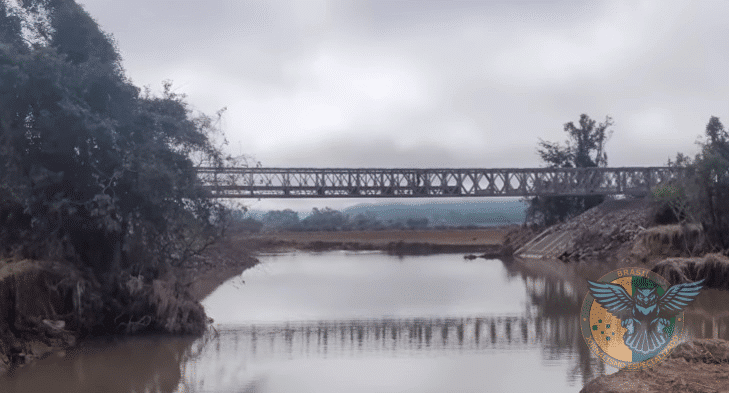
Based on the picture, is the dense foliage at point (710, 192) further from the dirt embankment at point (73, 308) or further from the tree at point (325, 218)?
the tree at point (325, 218)

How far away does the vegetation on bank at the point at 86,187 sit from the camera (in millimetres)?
14648

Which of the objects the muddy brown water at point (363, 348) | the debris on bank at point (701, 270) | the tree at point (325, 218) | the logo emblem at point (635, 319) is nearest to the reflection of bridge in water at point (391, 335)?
the muddy brown water at point (363, 348)

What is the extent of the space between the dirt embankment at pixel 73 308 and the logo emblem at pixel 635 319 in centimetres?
942

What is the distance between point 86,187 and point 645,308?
14330 mm

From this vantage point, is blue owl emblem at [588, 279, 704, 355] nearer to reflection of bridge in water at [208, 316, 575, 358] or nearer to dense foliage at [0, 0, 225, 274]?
reflection of bridge in water at [208, 316, 575, 358]

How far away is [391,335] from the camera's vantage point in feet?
52.2

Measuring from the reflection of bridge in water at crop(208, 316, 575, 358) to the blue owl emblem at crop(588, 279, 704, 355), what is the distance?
4.80 feet

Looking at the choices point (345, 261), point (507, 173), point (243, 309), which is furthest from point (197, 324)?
point (507, 173)

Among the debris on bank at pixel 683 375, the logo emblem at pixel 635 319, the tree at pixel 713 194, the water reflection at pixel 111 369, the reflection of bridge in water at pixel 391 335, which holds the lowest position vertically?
the reflection of bridge in water at pixel 391 335

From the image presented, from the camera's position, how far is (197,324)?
636 inches

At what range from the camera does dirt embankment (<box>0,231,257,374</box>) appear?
1336 cm

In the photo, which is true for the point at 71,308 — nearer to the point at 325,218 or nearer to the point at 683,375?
the point at 683,375

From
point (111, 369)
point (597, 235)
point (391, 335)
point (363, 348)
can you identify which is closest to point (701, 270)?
point (391, 335)

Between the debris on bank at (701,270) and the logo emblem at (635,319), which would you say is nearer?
the logo emblem at (635,319)
